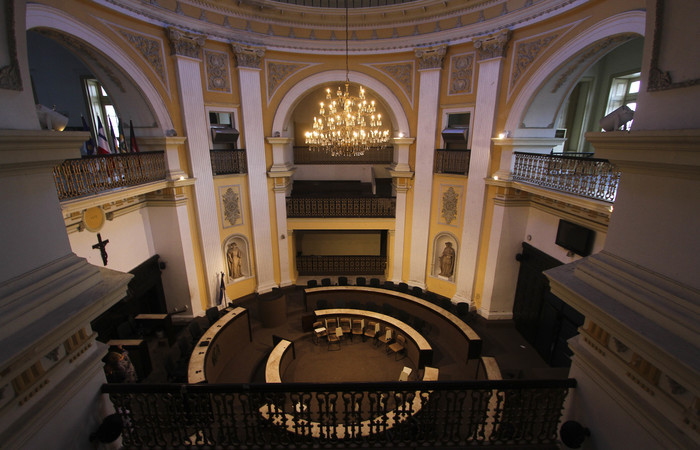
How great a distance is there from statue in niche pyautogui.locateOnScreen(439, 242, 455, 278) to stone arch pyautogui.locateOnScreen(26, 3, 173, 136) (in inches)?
335

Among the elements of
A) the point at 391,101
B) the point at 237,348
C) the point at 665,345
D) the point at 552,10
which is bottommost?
the point at 237,348

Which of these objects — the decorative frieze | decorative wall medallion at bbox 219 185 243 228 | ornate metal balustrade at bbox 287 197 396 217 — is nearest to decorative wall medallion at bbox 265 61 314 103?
the decorative frieze

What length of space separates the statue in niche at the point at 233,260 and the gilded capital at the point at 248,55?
17.3 ft

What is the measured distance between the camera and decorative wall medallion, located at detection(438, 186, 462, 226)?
31.4 feet

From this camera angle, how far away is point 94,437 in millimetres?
2398

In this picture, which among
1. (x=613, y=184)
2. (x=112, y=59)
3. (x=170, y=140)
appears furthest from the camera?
(x=170, y=140)

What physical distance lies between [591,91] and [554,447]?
10467mm

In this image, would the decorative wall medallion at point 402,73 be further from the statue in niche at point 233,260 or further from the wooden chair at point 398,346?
the statue in niche at point 233,260

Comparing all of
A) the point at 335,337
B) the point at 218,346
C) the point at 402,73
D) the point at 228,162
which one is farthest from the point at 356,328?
the point at 402,73

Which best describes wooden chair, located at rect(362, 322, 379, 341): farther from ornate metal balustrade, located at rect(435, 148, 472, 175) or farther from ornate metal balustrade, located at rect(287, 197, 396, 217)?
ornate metal balustrade, located at rect(435, 148, 472, 175)

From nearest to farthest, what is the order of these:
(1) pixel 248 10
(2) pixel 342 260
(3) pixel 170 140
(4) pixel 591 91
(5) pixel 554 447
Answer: (5) pixel 554 447, (3) pixel 170 140, (1) pixel 248 10, (4) pixel 591 91, (2) pixel 342 260

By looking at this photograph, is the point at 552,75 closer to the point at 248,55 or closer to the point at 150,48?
the point at 248,55

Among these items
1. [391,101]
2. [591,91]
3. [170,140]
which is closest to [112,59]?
[170,140]

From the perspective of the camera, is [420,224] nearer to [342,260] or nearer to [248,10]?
[342,260]
